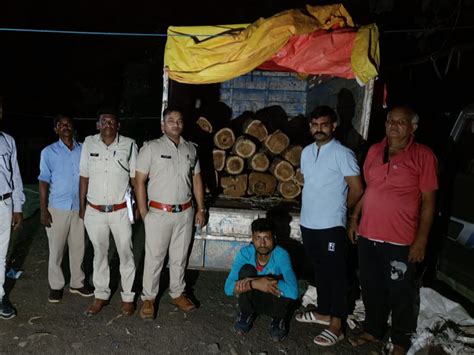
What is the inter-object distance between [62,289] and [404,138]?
3.38 metres

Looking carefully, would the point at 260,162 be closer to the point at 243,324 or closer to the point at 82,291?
the point at 243,324

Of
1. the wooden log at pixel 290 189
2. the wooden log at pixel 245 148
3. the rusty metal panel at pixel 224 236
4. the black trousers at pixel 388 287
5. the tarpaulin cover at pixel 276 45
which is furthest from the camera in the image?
the wooden log at pixel 245 148

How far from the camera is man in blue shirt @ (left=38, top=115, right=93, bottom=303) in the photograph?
11.6 feet

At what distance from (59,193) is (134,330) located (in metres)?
1.45

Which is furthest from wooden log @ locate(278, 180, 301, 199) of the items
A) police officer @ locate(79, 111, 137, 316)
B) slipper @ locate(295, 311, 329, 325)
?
police officer @ locate(79, 111, 137, 316)

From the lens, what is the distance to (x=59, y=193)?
11.6 feet

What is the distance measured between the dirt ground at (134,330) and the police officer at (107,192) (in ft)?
0.77

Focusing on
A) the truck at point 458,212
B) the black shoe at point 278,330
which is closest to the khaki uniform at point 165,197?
the black shoe at point 278,330

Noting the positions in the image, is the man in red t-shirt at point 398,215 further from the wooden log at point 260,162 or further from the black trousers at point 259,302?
the wooden log at point 260,162

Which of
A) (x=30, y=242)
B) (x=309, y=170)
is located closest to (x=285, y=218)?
(x=309, y=170)

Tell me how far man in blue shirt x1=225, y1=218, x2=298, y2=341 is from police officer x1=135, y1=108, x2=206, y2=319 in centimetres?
62

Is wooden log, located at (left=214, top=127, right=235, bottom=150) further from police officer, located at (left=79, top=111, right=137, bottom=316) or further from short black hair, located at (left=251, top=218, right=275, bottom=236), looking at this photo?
short black hair, located at (left=251, top=218, right=275, bottom=236)

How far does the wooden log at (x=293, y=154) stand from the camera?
16.4 ft

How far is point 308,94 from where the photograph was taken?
6203 mm
